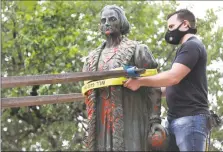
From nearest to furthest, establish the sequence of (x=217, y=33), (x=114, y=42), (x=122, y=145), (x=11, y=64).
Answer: (x=122, y=145)
(x=114, y=42)
(x=217, y=33)
(x=11, y=64)

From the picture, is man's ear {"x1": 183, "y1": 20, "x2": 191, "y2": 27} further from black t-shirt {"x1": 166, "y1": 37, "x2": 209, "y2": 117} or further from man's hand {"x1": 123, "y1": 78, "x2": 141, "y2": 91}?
man's hand {"x1": 123, "y1": 78, "x2": 141, "y2": 91}

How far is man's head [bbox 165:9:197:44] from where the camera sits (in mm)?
6406

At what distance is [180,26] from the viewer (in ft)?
21.0

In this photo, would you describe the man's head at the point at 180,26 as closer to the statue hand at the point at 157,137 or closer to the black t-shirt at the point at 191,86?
the black t-shirt at the point at 191,86

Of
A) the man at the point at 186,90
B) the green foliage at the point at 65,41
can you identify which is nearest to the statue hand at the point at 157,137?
the man at the point at 186,90

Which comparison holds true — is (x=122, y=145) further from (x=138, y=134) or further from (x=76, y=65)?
(x=76, y=65)

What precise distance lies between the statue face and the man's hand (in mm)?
735

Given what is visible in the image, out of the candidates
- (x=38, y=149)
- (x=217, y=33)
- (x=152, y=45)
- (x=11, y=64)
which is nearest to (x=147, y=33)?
(x=152, y=45)

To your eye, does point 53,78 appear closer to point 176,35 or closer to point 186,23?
point 176,35

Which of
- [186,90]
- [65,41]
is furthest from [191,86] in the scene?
[65,41]

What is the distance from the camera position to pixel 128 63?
6688 millimetres

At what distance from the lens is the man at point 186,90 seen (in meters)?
6.00

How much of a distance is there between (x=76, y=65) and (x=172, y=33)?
10.4m

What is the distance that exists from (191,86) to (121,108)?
795mm
